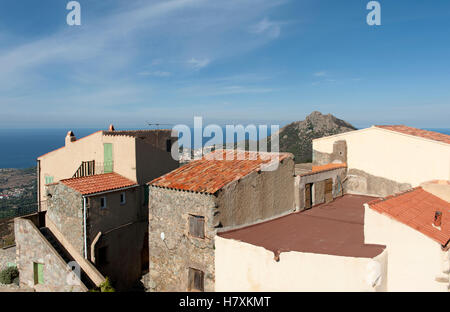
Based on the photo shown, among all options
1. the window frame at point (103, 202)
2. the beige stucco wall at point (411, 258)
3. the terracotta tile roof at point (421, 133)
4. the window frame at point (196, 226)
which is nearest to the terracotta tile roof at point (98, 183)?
the window frame at point (103, 202)

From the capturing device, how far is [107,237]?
1686 centimetres

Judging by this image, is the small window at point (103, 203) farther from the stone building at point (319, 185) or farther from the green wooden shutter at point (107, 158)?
the stone building at point (319, 185)

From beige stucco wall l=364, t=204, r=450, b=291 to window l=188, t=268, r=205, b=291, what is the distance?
21.9 feet

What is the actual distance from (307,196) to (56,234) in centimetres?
1274

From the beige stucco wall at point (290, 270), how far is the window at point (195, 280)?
34.5 inches

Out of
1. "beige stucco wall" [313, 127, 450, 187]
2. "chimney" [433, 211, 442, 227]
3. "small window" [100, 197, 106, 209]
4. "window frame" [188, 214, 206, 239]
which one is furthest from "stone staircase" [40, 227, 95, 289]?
"beige stucco wall" [313, 127, 450, 187]

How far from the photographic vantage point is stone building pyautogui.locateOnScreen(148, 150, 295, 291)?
1319 cm

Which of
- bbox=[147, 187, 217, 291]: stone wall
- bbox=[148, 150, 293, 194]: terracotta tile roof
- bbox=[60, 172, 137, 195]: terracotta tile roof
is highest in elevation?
bbox=[148, 150, 293, 194]: terracotta tile roof

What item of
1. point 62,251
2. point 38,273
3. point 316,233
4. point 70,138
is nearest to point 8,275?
point 38,273

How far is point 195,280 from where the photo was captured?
1370 centimetres

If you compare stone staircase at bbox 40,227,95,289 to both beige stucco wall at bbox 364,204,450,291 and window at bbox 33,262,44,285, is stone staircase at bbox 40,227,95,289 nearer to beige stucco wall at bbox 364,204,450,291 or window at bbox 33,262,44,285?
window at bbox 33,262,44,285

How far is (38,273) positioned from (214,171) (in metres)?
10.1
